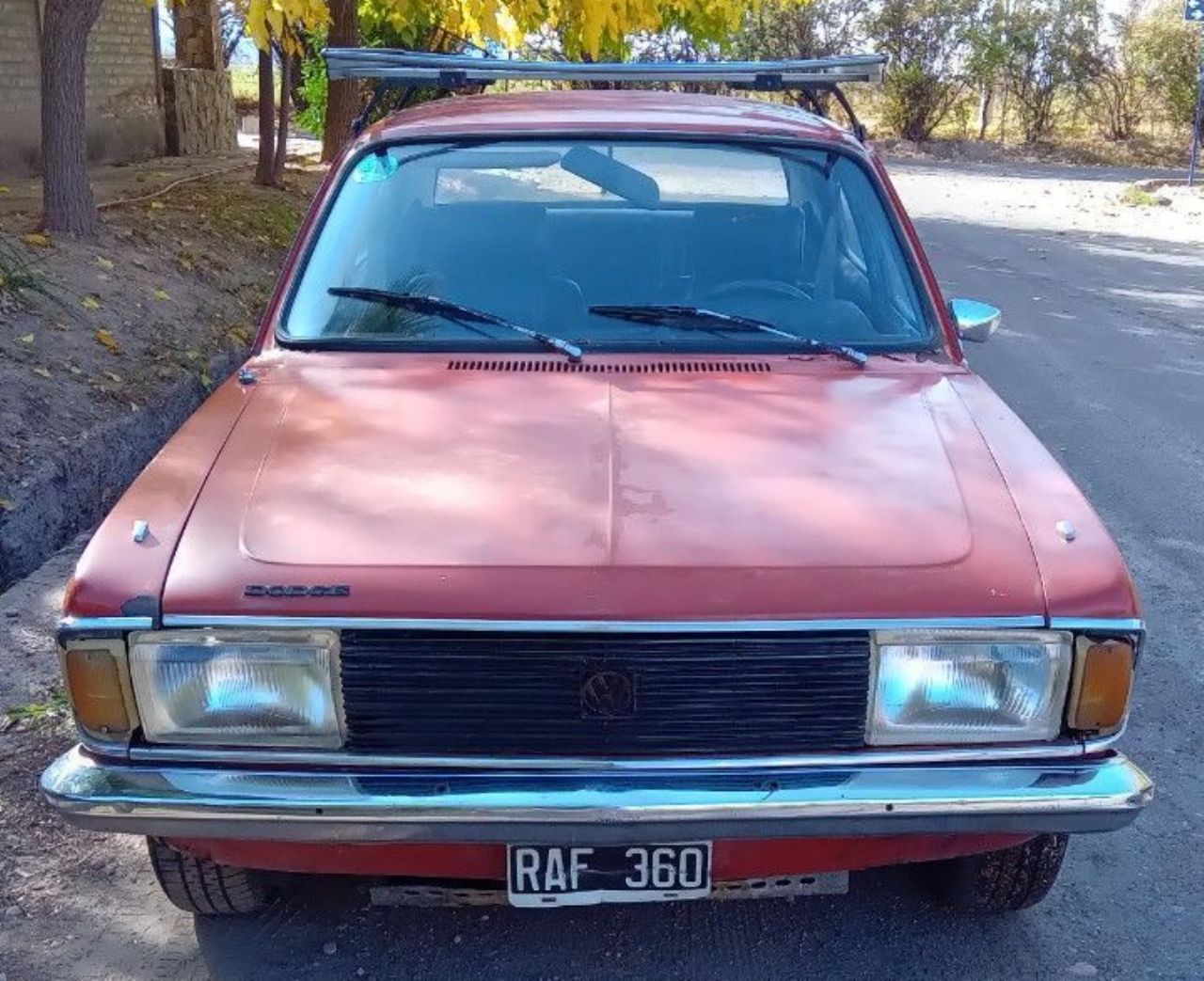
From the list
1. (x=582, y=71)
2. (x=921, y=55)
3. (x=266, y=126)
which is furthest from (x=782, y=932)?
(x=921, y=55)

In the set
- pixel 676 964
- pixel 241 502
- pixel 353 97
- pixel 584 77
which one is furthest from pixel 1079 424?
pixel 353 97

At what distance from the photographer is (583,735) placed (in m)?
2.44

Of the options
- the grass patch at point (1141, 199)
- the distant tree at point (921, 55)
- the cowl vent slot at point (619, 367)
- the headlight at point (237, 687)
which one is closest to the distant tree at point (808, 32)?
the distant tree at point (921, 55)

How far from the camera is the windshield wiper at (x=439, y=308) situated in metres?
A: 3.39

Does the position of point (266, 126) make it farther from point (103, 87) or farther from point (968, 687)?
point (968, 687)

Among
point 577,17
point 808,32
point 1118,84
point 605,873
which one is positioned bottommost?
point 605,873

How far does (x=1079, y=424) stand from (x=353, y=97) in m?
8.56

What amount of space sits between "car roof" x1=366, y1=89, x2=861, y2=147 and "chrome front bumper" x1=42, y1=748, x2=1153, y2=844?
6.53 feet

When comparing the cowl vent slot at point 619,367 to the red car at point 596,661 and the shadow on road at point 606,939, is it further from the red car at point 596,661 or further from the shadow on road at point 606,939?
the shadow on road at point 606,939

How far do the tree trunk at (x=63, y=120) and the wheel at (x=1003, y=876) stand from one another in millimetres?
6629

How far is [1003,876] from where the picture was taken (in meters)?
2.92

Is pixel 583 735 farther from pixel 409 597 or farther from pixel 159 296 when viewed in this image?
pixel 159 296

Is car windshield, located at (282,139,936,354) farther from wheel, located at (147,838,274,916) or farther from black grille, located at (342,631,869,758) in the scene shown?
wheel, located at (147,838,274,916)

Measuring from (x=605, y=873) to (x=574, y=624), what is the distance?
51 cm
